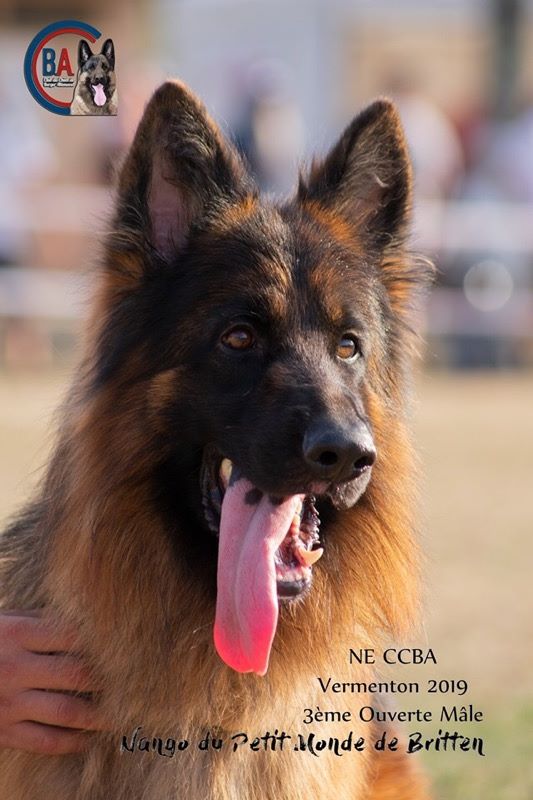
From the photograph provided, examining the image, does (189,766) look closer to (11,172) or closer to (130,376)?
(130,376)

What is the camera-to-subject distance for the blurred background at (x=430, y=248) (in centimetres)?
721

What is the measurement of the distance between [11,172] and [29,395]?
280cm

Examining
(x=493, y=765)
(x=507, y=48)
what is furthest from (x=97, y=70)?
(x=507, y=48)

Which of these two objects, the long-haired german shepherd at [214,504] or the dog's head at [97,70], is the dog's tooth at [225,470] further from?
the dog's head at [97,70]

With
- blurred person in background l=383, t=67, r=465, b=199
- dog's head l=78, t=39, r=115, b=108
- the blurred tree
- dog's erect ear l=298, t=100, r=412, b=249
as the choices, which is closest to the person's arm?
dog's erect ear l=298, t=100, r=412, b=249

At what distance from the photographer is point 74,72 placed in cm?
456

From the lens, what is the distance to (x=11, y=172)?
15.2 metres

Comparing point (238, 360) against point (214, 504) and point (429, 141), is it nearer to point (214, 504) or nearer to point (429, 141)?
point (214, 504)

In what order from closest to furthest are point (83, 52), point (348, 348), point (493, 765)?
point (348, 348) → point (83, 52) → point (493, 765)

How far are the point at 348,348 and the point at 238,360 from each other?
0.39 metres

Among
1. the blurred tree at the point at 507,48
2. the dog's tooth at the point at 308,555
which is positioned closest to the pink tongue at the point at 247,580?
the dog's tooth at the point at 308,555

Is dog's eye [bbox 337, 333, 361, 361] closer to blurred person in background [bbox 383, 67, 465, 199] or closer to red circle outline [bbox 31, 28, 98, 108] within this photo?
red circle outline [bbox 31, 28, 98, 108]

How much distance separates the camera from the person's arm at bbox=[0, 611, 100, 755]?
3984 millimetres

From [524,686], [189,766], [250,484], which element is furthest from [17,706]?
[524,686]
